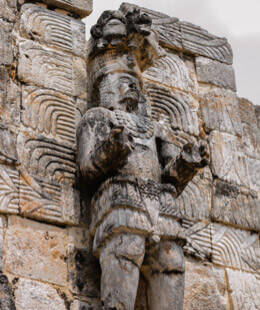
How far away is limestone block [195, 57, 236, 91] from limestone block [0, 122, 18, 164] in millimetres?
2426

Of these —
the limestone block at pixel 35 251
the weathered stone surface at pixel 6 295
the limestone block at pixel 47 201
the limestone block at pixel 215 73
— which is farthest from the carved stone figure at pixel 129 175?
the limestone block at pixel 215 73

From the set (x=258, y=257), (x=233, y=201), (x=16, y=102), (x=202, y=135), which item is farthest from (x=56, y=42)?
(x=258, y=257)

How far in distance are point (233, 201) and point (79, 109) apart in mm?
1643

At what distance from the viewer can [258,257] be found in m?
7.25

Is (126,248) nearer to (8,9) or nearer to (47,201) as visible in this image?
(47,201)

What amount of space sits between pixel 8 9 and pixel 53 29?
1.52 feet

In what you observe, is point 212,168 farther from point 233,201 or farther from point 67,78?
point 67,78

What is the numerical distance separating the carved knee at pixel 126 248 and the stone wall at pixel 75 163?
1.22 ft

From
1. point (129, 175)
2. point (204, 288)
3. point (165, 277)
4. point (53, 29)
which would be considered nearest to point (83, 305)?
point (165, 277)

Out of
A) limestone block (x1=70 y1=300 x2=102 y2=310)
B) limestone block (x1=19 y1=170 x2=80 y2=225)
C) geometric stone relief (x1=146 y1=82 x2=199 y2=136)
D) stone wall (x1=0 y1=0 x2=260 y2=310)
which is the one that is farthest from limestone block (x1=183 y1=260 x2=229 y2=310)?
geometric stone relief (x1=146 y1=82 x2=199 y2=136)

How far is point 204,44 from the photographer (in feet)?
27.6

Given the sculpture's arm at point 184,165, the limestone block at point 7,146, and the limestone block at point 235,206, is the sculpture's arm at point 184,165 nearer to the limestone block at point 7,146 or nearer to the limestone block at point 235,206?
the limestone block at point 235,206

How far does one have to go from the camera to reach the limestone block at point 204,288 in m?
6.57

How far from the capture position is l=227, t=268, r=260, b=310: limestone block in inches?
269
